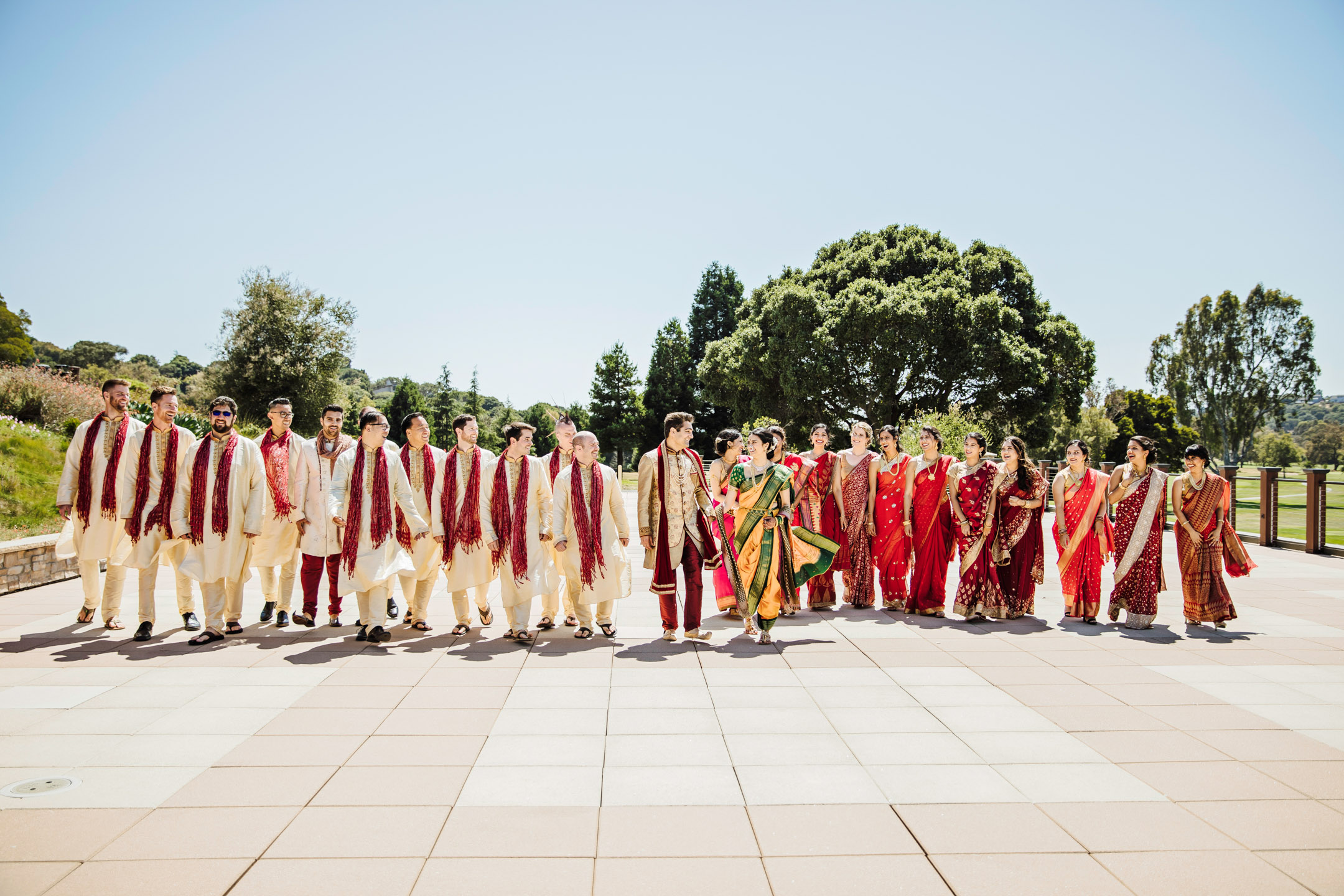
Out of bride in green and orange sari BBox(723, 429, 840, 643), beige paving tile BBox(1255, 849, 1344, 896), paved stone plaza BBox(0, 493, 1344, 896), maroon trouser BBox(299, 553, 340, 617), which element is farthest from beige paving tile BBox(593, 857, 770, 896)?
maroon trouser BBox(299, 553, 340, 617)

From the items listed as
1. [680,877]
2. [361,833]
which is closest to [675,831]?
[680,877]

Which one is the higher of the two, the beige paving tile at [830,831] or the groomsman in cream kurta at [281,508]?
the groomsman in cream kurta at [281,508]

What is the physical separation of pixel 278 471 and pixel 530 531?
7.85 ft

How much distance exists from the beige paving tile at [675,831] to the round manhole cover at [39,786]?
7.83 feet

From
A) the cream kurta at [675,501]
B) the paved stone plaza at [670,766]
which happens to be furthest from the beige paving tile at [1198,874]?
the cream kurta at [675,501]

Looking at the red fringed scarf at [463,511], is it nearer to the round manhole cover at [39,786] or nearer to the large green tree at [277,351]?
the round manhole cover at [39,786]

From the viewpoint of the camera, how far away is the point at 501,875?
8.96 feet

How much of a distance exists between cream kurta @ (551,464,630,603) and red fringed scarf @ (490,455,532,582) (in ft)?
0.82

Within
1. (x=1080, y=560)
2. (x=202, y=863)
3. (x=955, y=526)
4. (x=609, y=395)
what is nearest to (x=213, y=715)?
(x=202, y=863)

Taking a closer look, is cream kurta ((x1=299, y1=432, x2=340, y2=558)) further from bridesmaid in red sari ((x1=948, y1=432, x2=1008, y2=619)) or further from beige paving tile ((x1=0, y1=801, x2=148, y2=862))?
bridesmaid in red sari ((x1=948, y1=432, x2=1008, y2=619))

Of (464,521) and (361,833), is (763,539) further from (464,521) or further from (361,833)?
(361,833)

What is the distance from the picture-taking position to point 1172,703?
466cm

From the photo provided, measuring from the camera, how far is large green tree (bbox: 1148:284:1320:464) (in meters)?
41.4

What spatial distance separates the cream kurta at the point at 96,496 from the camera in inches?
250
